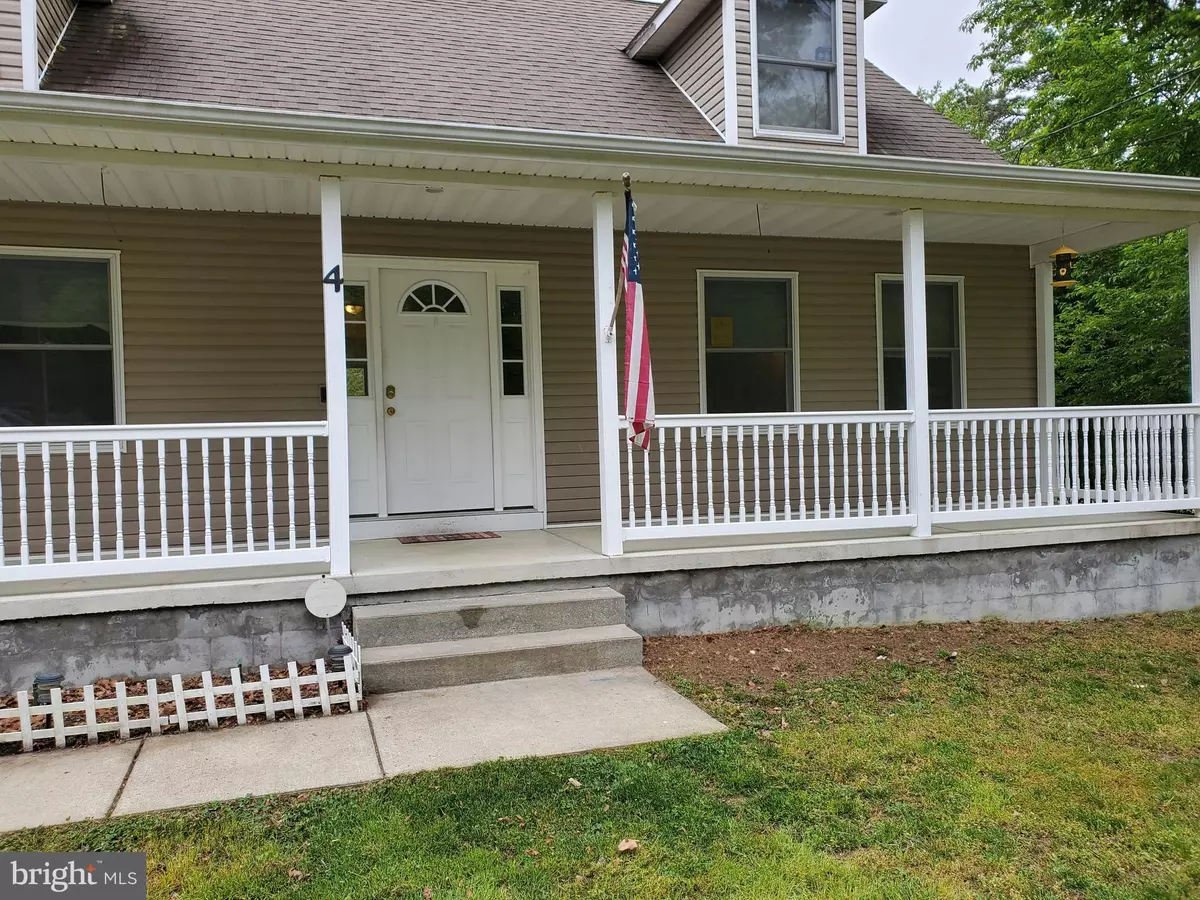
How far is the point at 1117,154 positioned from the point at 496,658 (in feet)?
38.9

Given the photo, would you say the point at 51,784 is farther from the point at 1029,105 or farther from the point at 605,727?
the point at 1029,105

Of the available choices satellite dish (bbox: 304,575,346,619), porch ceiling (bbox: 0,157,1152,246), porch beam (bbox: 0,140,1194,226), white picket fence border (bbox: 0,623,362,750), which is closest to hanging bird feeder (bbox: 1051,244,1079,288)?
porch ceiling (bbox: 0,157,1152,246)

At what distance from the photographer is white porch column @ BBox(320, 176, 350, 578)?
16.1 feet

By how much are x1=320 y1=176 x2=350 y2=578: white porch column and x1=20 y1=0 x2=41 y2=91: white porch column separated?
2.12 meters

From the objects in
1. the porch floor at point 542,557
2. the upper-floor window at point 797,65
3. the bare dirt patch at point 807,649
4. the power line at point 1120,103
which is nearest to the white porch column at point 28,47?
the porch floor at point 542,557

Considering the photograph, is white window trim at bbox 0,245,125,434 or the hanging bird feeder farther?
the hanging bird feeder

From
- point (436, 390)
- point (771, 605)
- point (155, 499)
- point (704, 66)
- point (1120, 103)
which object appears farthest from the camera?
point (1120, 103)

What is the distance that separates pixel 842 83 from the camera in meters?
6.93

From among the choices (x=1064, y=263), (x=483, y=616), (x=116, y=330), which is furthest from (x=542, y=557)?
(x=1064, y=263)

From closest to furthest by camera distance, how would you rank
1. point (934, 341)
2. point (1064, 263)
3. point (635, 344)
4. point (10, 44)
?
1. point (635, 344)
2. point (10, 44)
3. point (1064, 263)
4. point (934, 341)

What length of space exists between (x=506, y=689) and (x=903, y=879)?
233 centimetres

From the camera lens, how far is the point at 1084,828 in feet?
9.88

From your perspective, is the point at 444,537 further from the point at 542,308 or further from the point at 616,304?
the point at 616,304

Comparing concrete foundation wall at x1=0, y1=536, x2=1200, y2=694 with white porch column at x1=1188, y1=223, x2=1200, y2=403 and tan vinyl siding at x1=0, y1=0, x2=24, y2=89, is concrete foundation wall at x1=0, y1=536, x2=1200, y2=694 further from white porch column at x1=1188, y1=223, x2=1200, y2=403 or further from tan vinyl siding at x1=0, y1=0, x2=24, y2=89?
tan vinyl siding at x1=0, y1=0, x2=24, y2=89
